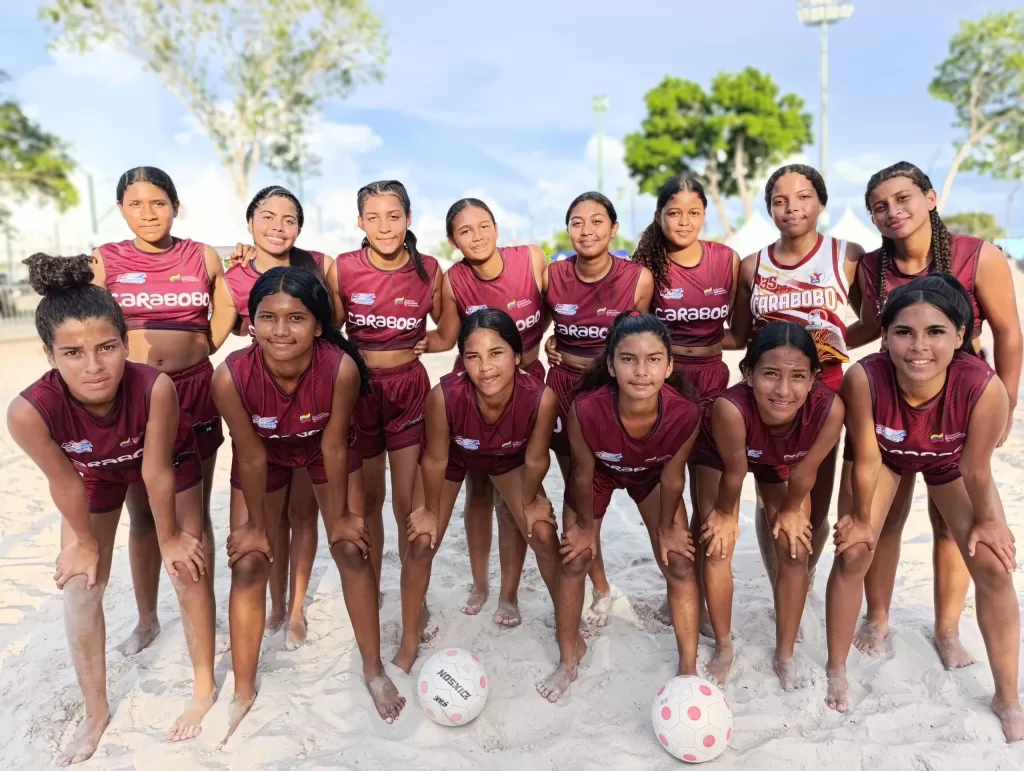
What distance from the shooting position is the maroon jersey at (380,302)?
3.65m

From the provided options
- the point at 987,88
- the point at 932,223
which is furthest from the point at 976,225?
the point at 932,223

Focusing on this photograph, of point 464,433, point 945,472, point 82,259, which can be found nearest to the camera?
point 82,259

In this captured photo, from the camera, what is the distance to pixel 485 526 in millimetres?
3867

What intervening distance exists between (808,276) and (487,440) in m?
1.73

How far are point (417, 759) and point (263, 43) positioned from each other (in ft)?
61.6

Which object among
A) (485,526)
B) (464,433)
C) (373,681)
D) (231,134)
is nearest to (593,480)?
(464,433)

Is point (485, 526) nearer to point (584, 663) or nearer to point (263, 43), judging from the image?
point (584, 663)

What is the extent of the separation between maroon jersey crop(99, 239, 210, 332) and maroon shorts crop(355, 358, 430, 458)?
3.20 ft

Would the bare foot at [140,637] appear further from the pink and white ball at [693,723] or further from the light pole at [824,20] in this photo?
the light pole at [824,20]

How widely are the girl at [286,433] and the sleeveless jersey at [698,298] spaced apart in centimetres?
163

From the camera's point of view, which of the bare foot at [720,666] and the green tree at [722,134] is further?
the green tree at [722,134]

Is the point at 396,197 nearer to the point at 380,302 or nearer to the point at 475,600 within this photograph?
the point at 380,302

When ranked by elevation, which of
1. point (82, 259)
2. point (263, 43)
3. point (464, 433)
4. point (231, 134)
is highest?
point (263, 43)

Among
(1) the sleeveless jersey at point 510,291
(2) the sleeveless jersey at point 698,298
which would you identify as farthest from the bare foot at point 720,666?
(1) the sleeveless jersey at point 510,291
